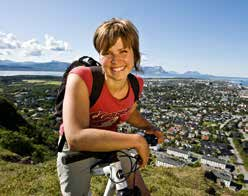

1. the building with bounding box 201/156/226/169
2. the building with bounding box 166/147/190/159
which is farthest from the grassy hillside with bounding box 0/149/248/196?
the building with bounding box 166/147/190/159

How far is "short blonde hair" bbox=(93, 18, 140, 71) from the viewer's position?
162 centimetres

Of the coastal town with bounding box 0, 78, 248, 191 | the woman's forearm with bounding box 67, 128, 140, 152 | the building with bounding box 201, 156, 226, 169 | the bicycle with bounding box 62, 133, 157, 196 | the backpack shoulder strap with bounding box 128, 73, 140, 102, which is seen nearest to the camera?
the woman's forearm with bounding box 67, 128, 140, 152

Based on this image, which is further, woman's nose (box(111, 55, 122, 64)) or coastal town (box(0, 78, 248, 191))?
coastal town (box(0, 78, 248, 191))

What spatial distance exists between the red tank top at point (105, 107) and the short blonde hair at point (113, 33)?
18 centimetres

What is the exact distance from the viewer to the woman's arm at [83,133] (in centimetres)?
145

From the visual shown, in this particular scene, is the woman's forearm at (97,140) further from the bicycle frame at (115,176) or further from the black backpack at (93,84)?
the black backpack at (93,84)

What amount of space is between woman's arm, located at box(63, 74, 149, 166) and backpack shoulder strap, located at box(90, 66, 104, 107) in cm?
7

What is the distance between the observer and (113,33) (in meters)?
1.62

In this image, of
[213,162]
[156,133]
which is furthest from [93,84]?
[213,162]

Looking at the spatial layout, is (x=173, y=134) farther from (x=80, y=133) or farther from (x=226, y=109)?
(x=80, y=133)

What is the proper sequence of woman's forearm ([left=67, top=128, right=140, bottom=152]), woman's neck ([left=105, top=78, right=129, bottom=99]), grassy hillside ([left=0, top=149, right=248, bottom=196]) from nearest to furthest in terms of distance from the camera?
woman's forearm ([left=67, top=128, right=140, bottom=152]) → woman's neck ([left=105, top=78, right=129, bottom=99]) → grassy hillside ([left=0, top=149, right=248, bottom=196])

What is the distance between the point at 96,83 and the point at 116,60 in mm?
187

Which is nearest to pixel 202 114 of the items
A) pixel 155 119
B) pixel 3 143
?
pixel 155 119

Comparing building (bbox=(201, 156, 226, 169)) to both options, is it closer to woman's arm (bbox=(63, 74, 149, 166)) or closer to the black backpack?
the black backpack
